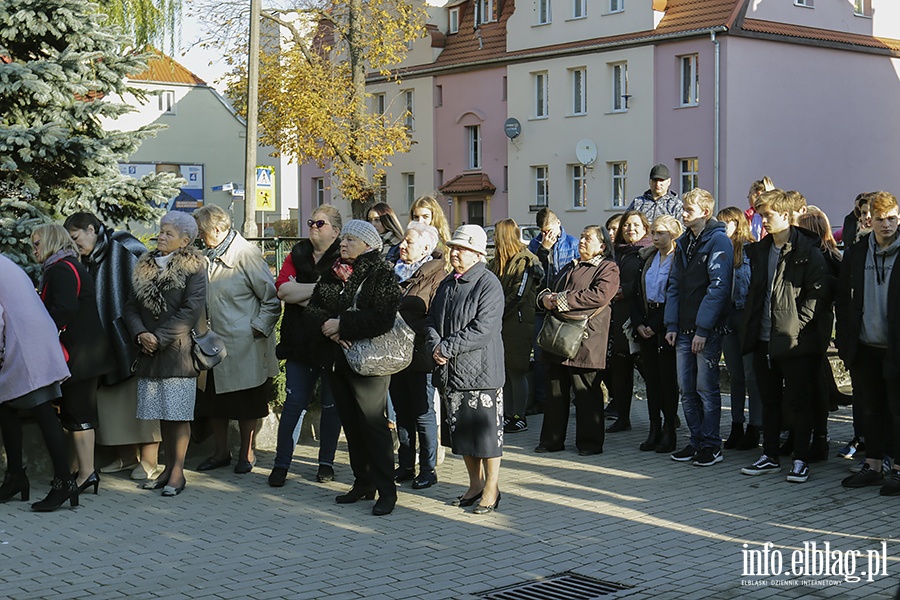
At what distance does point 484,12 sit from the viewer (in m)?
49.2

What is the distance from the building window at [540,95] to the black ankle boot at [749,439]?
3599 centimetres

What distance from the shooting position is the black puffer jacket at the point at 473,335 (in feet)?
27.0

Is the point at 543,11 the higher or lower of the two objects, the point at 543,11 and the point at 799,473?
the higher

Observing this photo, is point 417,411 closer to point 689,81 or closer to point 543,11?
point 689,81

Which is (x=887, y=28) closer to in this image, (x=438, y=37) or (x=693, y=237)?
(x=438, y=37)

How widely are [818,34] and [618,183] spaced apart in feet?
27.2

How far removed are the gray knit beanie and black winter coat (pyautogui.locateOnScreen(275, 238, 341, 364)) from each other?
550mm

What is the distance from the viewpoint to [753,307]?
9.54 meters

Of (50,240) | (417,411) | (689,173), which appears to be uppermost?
(689,173)

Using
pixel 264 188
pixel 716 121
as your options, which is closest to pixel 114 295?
pixel 264 188

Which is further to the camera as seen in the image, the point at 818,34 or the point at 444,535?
the point at 818,34

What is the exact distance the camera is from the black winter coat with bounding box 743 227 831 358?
9.17 meters

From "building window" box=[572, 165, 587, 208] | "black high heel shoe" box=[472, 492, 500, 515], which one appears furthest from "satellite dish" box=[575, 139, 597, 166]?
"black high heel shoe" box=[472, 492, 500, 515]

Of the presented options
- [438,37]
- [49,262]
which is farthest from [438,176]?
[49,262]
